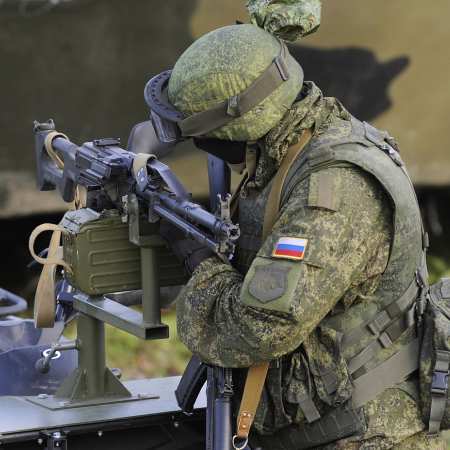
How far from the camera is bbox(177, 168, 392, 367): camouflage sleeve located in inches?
78.0

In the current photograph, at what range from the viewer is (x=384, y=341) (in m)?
2.18

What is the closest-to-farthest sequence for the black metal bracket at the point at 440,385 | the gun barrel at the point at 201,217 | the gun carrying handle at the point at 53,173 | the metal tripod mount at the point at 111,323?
the gun barrel at the point at 201,217, the black metal bracket at the point at 440,385, the metal tripod mount at the point at 111,323, the gun carrying handle at the point at 53,173

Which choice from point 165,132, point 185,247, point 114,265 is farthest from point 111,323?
point 165,132

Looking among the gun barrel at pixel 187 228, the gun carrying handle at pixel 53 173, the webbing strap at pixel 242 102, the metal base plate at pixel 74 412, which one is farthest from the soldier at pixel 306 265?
the gun carrying handle at pixel 53 173

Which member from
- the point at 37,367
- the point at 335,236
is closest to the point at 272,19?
the point at 335,236

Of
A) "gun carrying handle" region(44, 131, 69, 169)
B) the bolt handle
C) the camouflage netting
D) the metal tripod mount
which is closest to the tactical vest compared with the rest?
the camouflage netting

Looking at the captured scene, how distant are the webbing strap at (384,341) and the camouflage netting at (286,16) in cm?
100

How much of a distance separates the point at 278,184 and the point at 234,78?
0.36m

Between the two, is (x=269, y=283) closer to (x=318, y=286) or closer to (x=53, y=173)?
(x=318, y=286)

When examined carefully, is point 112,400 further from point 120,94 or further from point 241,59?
point 120,94

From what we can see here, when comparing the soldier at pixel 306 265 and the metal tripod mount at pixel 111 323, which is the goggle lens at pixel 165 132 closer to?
the soldier at pixel 306 265

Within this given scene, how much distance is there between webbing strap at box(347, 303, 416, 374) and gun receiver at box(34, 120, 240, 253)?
0.55 metres

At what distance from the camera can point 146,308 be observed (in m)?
2.47

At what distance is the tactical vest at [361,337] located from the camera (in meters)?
2.14
